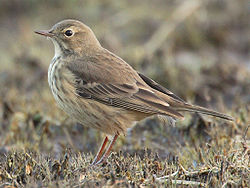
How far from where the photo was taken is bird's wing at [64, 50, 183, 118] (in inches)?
216

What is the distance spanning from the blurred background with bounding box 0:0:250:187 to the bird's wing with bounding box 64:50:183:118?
0.75m

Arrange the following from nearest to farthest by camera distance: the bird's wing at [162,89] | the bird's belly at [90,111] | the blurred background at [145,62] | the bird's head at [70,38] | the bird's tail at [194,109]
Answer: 1. the bird's tail at [194,109]
2. the bird's belly at [90,111]
3. the bird's wing at [162,89]
4. the bird's head at [70,38]
5. the blurred background at [145,62]

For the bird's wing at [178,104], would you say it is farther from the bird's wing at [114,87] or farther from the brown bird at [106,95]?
the bird's wing at [114,87]

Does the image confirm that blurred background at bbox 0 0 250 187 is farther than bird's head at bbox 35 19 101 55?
Yes

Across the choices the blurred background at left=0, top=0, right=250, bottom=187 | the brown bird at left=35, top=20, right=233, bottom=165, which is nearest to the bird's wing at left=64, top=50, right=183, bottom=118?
the brown bird at left=35, top=20, right=233, bottom=165

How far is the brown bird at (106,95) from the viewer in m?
5.45

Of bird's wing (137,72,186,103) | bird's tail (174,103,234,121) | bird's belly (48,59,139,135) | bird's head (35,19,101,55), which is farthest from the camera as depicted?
bird's head (35,19,101,55)

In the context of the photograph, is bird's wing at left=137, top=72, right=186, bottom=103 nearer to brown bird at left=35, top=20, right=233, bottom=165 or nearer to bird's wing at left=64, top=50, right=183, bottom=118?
brown bird at left=35, top=20, right=233, bottom=165

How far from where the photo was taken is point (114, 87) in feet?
18.5

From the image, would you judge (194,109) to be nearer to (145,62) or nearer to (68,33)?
(68,33)

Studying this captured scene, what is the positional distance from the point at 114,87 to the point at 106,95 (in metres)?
0.15

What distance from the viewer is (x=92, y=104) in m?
5.55

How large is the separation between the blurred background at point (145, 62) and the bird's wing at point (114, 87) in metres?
0.75

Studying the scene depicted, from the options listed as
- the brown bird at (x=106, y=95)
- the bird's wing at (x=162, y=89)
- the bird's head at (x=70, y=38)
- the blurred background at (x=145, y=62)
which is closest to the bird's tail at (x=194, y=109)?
the brown bird at (x=106, y=95)
